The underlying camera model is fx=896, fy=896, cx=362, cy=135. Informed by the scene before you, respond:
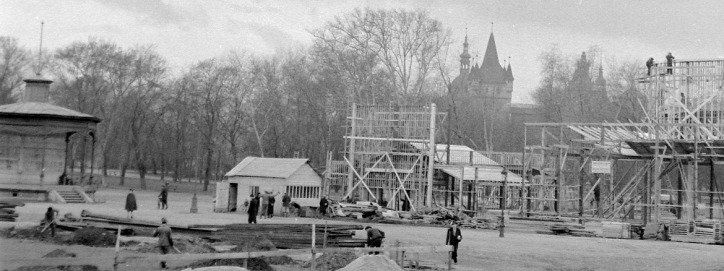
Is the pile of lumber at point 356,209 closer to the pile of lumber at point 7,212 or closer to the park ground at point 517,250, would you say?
the park ground at point 517,250

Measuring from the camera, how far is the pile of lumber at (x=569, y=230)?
115 ft

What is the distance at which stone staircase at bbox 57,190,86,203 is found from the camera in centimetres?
4216

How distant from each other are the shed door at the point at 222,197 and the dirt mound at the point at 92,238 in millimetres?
16886

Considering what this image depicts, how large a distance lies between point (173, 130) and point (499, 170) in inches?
1660

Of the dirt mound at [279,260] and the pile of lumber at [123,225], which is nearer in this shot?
the dirt mound at [279,260]

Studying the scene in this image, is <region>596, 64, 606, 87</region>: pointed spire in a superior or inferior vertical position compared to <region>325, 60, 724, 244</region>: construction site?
superior

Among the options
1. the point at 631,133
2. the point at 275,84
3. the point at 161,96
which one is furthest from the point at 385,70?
the point at 631,133

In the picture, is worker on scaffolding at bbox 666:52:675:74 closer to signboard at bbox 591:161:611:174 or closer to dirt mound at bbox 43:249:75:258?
signboard at bbox 591:161:611:174

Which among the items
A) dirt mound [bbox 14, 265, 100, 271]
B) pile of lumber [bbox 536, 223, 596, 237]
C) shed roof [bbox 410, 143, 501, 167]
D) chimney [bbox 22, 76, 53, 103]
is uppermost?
chimney [bbox 22, 76, 53, 103]

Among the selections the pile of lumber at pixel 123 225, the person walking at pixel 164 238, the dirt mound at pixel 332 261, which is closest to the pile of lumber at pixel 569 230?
the pile of lumber at pixel 123 225

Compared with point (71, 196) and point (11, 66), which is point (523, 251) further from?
point (11, 66)

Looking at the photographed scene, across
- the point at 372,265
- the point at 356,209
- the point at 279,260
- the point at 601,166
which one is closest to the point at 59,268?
the point at 279,260

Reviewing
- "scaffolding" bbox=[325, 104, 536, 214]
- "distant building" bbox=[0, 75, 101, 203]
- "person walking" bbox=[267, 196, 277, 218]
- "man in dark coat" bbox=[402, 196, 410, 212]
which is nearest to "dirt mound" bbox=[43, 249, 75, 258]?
"person walking" bbox=[267, 196, 277, 218]

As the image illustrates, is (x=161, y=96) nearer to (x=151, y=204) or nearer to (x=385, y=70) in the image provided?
(x=385, y=70)
